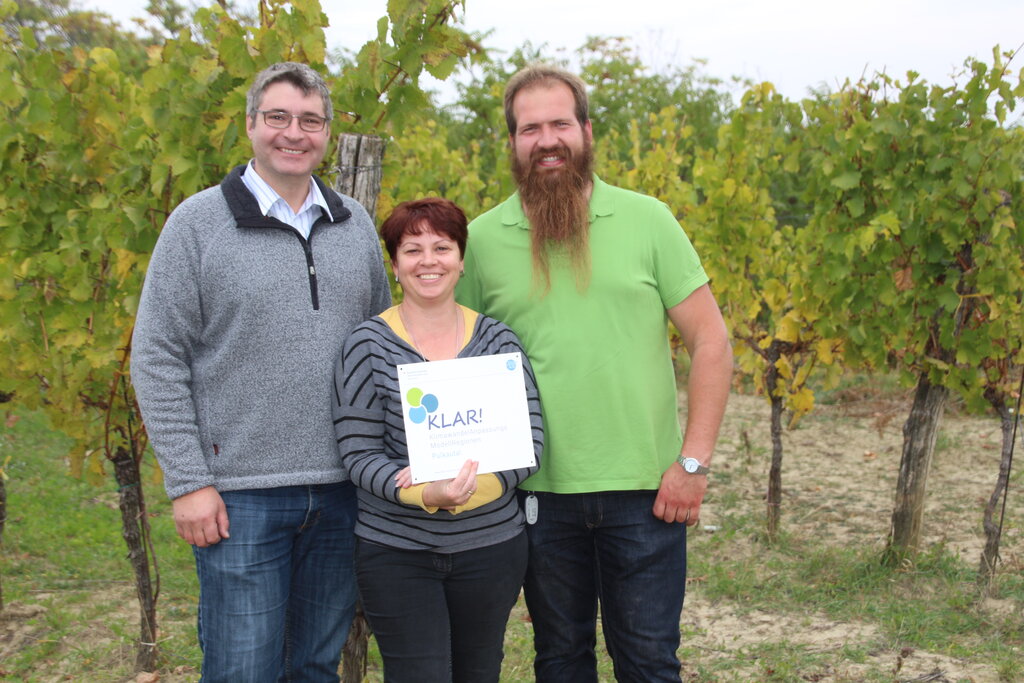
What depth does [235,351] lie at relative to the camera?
2297 mm

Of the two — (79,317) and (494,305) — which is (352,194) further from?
(79,317)

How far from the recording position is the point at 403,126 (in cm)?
321

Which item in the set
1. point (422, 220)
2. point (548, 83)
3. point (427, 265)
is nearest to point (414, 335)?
point (427, 265)

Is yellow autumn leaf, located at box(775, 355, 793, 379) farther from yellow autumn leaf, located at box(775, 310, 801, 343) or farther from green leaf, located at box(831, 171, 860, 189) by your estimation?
green leaf, located at box(831, 171, 860, 189)

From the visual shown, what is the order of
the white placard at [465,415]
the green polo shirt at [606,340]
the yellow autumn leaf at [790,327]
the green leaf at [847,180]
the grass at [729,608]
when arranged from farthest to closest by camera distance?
the yellow autumn leaf at [790,327]
the green leaf at [847,180]
the grass at [729,608]
the green polo shirt at [606,340]
the white placard at [465,415]

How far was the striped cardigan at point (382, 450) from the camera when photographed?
224cm

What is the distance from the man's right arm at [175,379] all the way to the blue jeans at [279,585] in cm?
9

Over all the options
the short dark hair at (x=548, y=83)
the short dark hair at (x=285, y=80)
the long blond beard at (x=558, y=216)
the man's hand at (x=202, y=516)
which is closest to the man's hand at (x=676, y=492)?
the long blond beard at (x=558, y=216)

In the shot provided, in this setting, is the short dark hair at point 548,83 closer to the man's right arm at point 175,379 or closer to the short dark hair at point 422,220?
the short dark hair at point 422,220

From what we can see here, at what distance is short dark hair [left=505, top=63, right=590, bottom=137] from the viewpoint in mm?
2568

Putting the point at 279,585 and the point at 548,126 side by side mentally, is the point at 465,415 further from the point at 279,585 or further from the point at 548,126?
the point at 548,126

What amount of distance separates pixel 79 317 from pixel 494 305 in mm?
2054

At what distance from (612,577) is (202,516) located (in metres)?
1.18

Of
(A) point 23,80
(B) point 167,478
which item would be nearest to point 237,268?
(B) point 167,478
